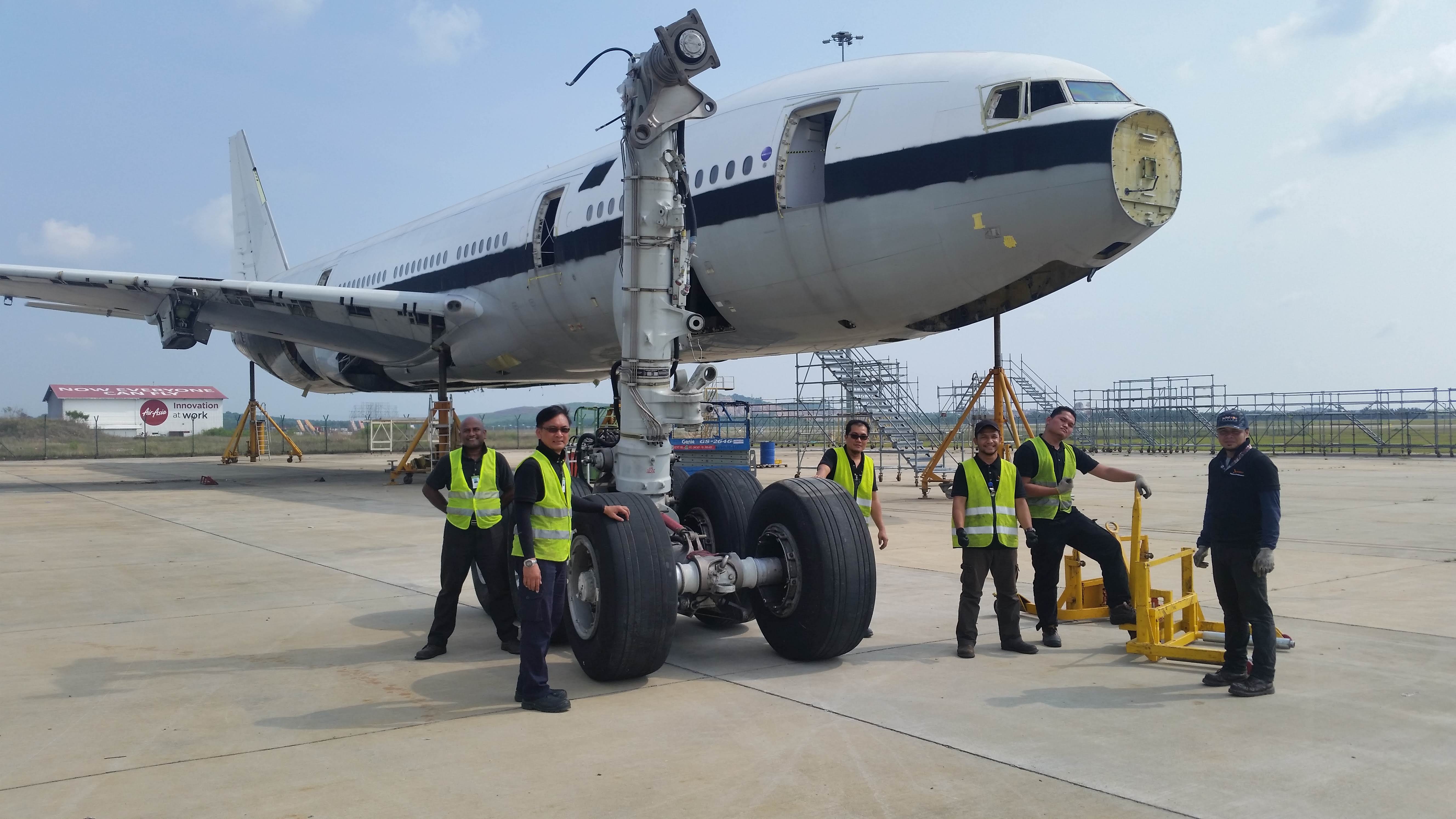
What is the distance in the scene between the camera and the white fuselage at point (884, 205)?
9.85 m

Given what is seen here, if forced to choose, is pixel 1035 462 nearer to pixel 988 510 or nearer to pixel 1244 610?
pixel 988 510

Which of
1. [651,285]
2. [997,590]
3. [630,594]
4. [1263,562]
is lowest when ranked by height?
[997,590]

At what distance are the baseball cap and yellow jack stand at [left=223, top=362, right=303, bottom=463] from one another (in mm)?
29269

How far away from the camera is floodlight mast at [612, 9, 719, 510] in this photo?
22.0 ft

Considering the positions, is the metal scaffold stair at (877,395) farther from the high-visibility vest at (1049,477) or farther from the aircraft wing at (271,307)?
the high-visibility vest at (1049,477)

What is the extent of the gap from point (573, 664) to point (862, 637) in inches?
71.6

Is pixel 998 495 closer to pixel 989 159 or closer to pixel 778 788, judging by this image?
pixel 778 788

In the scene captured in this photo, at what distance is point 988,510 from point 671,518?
2136 mm

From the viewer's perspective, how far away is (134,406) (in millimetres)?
77000

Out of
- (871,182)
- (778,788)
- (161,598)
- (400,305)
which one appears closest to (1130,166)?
(871,182)

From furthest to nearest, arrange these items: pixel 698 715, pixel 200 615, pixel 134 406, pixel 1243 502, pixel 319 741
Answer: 1. pixel 134 406
2. pixel 200 615
3. pixel 1243 502
4. pixel 698 715
5. pixel 319 741

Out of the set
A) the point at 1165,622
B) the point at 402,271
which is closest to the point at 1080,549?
the point at 1165,622

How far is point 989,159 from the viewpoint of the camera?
10.1 metres

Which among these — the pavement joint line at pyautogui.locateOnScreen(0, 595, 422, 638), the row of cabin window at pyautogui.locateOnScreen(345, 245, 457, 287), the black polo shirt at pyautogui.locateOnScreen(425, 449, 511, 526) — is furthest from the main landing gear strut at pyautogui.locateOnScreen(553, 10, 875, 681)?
the row of cabin window at pyautogui.locateOnScreen(345, 245, 457, 287)
